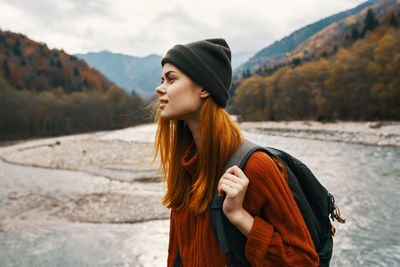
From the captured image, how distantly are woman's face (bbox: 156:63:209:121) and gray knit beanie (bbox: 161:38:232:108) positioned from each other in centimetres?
3

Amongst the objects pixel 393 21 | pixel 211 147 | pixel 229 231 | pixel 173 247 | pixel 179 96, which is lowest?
pixel 173 247

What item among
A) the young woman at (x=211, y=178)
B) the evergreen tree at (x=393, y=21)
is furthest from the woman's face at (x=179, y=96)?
the evergreen tree at (x=393, y=21)

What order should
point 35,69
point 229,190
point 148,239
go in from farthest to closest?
point 35,69
point 148,239
point 229,190

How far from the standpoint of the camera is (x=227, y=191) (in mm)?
848

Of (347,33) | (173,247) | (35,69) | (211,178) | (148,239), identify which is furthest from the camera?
(35,69)

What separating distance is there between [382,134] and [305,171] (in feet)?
83.2

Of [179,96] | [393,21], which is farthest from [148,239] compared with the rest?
[393,21]

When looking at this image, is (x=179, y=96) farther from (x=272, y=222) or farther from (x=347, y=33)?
(x=347, y=33)

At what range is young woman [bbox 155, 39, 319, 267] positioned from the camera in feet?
2.88

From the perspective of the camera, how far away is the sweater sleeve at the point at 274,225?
2.85 feet

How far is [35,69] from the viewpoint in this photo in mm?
71875

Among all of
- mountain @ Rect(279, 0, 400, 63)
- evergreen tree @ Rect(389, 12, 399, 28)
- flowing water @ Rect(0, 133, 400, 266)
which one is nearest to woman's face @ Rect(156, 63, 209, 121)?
flowing water @ Rect(0, 133, 400, 266)

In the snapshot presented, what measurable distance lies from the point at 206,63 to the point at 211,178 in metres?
0.52

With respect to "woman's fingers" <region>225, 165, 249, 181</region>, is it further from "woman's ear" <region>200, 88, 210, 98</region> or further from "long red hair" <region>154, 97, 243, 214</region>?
"woman's ear" <region>200, 88, 210, 98</region>
